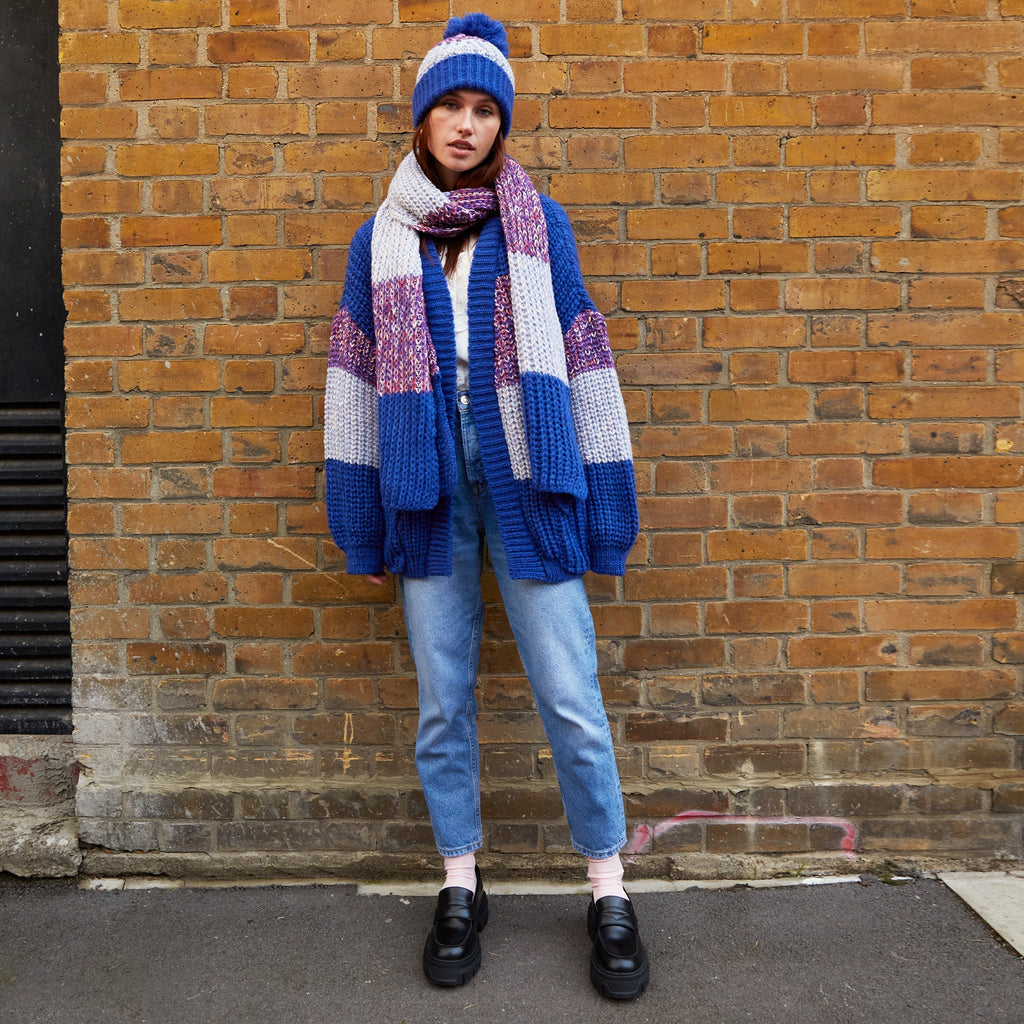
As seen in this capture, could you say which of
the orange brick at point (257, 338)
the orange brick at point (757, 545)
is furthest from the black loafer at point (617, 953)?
the orange brick at point (257, 338)

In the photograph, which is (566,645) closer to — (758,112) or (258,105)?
(758,112)

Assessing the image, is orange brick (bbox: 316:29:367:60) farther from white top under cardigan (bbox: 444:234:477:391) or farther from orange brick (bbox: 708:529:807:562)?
orange brick (bbox: 708:529:807:562)

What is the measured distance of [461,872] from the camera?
83.7 inches

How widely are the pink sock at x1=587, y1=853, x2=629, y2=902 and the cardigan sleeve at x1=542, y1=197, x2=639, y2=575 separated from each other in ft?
2.38

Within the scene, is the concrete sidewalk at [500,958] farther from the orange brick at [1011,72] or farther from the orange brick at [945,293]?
the orange brick at [1011,72]

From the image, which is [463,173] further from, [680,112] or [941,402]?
[941,402]

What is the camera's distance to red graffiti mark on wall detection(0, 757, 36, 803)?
8.45ft

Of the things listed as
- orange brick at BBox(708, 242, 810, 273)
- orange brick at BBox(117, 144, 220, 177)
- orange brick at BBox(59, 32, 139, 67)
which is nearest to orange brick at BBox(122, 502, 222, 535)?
orange brick at BBox(117, 144, 220, 177)

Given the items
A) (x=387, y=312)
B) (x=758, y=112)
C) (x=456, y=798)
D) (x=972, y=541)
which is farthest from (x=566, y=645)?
(x=758, y=112)

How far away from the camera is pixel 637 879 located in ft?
7.95

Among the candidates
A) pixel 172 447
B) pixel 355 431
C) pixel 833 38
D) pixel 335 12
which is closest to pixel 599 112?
pixel 833 38

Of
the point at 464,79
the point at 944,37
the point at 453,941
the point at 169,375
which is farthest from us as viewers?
the point at 169,375

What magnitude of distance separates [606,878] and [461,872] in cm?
37

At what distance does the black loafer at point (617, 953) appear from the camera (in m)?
1.89
